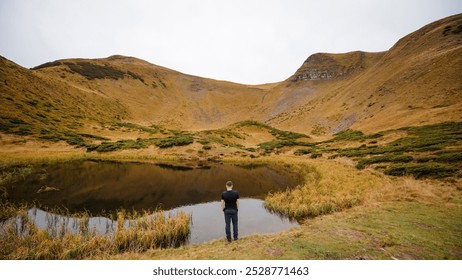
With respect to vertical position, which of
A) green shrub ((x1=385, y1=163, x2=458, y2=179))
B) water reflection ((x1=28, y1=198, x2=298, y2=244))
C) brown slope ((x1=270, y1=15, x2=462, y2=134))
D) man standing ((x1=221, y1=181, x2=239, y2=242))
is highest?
brown slope ((x1=270, y1=15, x2=462, y2=134))

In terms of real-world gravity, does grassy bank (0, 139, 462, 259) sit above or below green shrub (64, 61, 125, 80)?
below

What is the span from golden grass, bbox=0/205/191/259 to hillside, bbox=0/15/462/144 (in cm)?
4175

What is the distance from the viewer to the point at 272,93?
437 ft

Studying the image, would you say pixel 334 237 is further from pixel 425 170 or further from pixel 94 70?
pixel 94 70

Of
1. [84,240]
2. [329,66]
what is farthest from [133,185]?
[329,66]

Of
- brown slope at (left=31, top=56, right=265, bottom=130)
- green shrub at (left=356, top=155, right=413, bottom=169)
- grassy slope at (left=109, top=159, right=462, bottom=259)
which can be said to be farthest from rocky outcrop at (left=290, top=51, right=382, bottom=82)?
grassy slope at (left=109, top=159, right=462, bottom=259)

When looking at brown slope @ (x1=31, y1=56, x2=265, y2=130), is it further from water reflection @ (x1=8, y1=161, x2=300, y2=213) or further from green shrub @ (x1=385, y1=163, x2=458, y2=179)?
green shrub @ (x1=385, y1=163, x2=458, y2=179)

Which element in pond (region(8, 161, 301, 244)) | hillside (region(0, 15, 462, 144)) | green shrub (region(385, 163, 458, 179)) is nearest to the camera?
pond (region(8, 161, 301, 244))

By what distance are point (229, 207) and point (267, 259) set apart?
262 cm

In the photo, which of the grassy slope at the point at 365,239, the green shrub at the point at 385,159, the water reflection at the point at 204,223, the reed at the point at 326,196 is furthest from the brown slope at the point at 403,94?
the water reflection at the point at 204,223

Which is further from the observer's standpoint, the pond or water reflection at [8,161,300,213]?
water reflection at [8,161,300,213]

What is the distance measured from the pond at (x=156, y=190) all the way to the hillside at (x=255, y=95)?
86.0 feet

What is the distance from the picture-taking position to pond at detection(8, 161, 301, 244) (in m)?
13.6
